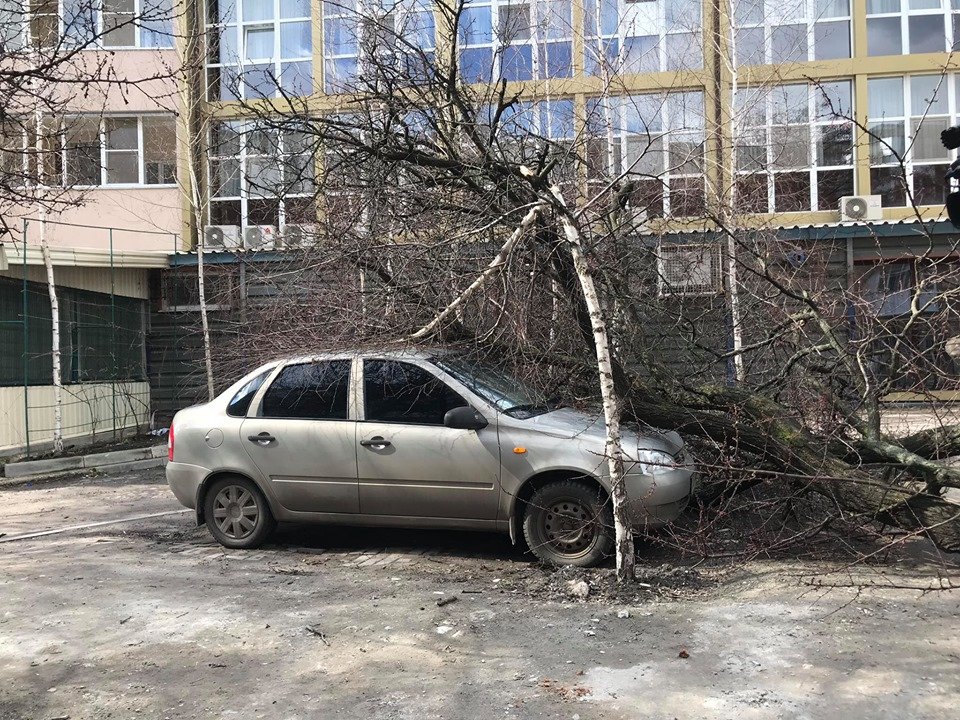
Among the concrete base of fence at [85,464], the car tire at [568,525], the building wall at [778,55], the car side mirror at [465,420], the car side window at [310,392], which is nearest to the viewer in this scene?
the car tire at [568,525]

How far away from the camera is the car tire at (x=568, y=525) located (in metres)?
5.85

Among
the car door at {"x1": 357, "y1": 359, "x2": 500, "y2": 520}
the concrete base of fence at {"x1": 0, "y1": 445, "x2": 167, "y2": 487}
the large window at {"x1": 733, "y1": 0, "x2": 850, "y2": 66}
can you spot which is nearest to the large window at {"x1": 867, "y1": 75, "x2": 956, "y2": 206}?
the large window at {"x1": 733, "y1": 0, "x2": 850, "y2": 66}

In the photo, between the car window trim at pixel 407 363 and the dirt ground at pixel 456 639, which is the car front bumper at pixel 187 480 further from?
the car window trim at pixel 407 363

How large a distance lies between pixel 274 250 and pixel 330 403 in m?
4.79

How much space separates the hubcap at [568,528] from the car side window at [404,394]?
3.55ft

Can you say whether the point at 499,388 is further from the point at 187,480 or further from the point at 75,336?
the point at 75,336

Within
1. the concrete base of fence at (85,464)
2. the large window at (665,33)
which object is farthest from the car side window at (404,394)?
the large window at (665,33)

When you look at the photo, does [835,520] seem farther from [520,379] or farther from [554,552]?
[520,379]

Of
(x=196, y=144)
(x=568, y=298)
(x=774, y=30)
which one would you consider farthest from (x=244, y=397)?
(x=774, y=30)

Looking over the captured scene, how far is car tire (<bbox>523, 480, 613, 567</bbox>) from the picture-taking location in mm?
5852

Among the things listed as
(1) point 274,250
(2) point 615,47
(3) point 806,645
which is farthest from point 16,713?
(2) point 615,47

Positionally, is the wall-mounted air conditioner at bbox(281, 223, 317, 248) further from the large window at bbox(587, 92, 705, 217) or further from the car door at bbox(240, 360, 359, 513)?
the large window at bbox(587, 92, 705, 217)

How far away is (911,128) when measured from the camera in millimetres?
19344

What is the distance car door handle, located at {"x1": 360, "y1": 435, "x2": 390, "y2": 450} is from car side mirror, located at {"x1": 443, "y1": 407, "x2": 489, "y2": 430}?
579 millimetres
